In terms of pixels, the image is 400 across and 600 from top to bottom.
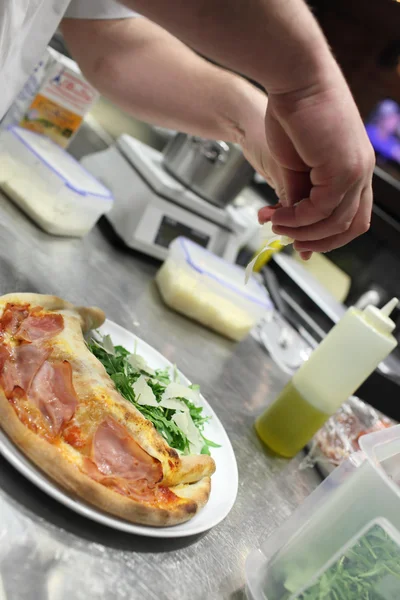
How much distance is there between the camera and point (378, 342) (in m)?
1.07

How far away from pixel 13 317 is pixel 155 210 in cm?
96

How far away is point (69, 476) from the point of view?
647 millimetres

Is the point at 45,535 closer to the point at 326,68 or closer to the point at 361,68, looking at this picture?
the point at 326,68

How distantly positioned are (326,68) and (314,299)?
1.58 m

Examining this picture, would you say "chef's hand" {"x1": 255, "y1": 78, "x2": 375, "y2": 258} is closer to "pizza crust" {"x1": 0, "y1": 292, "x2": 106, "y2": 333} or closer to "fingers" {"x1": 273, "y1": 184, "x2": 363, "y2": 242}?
"fingers" {"x1": 273, "y1": 184, "x2": 363, "y2": 242}

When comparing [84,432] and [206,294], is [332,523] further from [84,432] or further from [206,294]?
[206,294]

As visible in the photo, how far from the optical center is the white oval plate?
25.2 inches

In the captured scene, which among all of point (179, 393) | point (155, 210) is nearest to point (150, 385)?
point (179, 393)

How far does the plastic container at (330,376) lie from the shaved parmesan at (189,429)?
30cm

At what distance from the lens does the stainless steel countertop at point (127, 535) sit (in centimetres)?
63

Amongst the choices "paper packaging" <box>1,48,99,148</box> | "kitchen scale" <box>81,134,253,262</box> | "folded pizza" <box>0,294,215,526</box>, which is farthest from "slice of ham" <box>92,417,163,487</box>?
"paper packaging" <box>1,48,99,148</box>

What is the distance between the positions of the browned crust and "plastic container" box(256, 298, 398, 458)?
51cm

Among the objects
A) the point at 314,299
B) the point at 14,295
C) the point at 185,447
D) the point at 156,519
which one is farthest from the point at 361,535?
the point at 314,299

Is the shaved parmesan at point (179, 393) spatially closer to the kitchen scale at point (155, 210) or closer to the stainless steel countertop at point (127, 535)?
the stainless steel countertop at point (127, 535)
